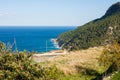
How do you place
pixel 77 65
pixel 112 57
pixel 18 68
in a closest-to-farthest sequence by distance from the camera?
pixel 18 68, pixel 112 57, pixel 77 65

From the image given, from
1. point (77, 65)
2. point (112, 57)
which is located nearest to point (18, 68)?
point (112, 57)

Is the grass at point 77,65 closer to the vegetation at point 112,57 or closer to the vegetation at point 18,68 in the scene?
the vegetation at point 112,57

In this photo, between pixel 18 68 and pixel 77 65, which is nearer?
pixel 18 68

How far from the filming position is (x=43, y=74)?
Result: 2011 centimetres

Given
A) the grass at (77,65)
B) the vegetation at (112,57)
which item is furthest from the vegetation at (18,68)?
the vegetation at (112,57)

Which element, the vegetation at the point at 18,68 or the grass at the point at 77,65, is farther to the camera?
the grass at the point at 77,65

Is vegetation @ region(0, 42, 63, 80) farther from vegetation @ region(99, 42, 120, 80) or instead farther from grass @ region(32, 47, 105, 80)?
vegetation @ region(99, 42, 120, 80)

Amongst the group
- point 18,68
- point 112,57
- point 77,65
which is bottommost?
point 77,65

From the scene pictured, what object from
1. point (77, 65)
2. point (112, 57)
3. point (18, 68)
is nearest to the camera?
point (18, 68)

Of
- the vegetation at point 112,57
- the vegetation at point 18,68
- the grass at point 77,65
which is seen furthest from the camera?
the grass at point 77,65

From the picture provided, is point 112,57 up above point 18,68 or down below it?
below

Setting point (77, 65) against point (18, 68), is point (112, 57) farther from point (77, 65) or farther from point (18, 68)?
point (18, 68)

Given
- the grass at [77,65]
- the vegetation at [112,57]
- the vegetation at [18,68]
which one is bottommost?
the grass at [77,65]

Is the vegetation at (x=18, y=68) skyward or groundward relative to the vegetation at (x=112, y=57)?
skyward
